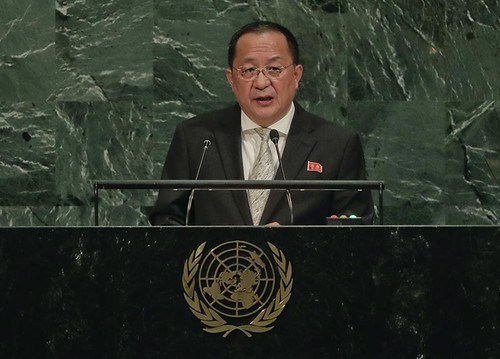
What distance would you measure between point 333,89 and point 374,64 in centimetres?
25

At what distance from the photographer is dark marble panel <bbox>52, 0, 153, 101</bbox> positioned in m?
6.29

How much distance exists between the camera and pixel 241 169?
15.4 ft

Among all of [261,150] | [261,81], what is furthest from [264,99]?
[261,150]

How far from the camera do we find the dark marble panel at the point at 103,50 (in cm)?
629

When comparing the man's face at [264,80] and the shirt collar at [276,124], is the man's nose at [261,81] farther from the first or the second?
the shirt collar at [276,124]
